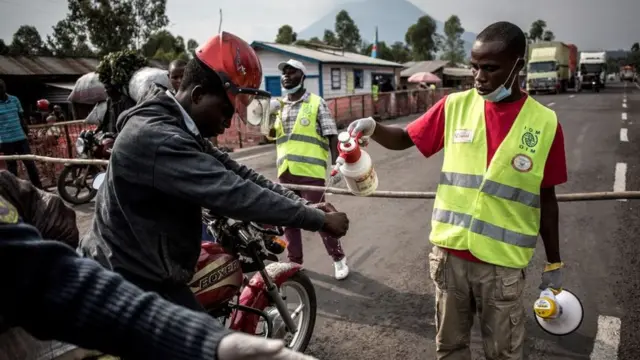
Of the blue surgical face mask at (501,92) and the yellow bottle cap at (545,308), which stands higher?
the blue surgical face mask at (501,92)

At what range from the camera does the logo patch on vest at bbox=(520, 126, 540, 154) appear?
7.23 ft

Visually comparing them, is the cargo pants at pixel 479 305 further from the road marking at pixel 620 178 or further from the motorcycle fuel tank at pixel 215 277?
the road marking at pixel 620 178

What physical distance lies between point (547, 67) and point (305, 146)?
3545 centimetres

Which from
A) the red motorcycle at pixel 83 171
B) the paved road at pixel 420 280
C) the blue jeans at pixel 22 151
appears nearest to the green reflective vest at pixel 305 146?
the paved road at pixel 420 280

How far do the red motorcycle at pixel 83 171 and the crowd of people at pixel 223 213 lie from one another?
4974 millimetres

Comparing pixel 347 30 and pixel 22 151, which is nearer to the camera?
pixel 22 151

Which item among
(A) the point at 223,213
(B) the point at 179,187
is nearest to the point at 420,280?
(A) the point at 223,213

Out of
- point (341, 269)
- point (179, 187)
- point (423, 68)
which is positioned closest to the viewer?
point (179, 187)

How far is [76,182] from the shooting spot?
7441 millimetres

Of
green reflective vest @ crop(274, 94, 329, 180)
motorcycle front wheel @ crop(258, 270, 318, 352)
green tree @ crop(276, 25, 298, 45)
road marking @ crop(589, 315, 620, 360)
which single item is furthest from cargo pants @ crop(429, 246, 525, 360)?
green tree @ crop(276, 25, 298, 45)

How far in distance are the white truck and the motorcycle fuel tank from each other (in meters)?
46.1

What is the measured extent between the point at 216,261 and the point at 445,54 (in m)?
90.7

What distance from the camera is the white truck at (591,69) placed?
41431mm

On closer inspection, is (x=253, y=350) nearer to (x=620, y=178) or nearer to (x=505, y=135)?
(x=505, y=135)
